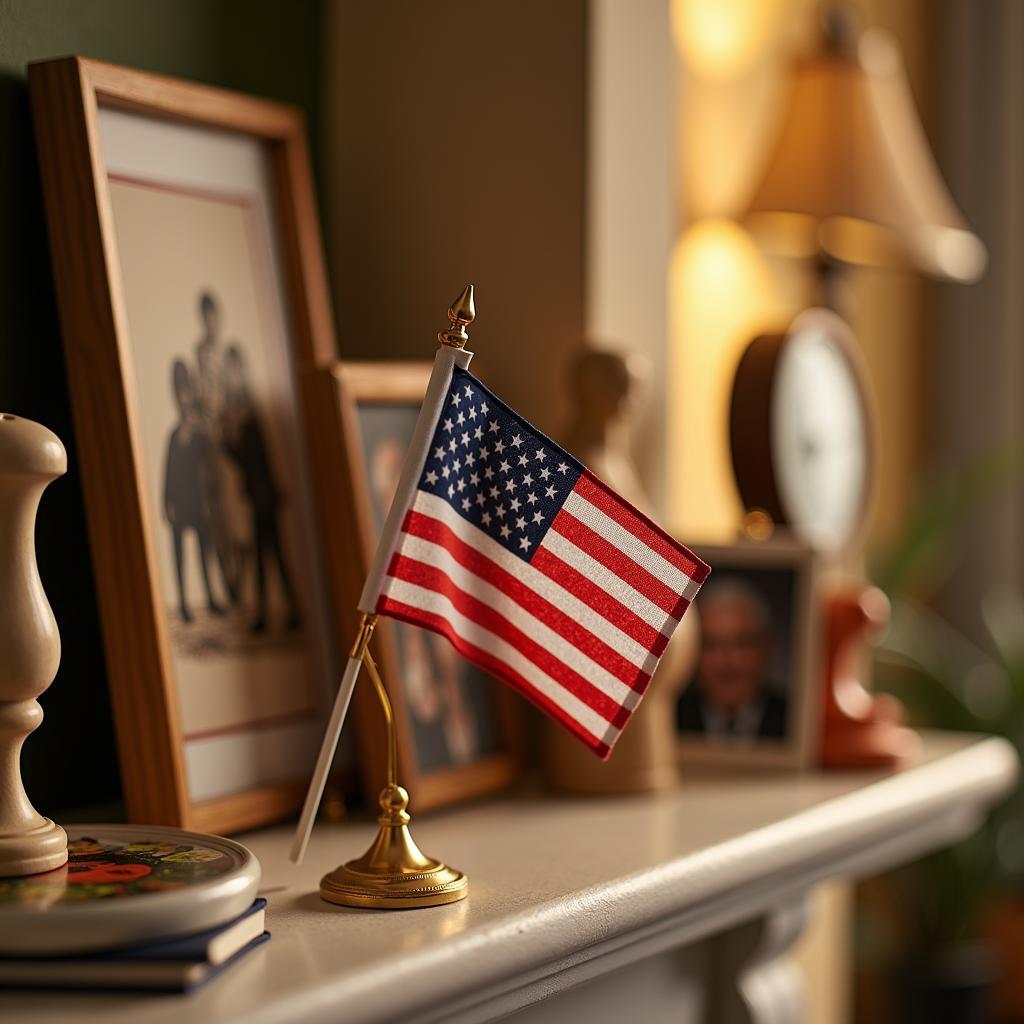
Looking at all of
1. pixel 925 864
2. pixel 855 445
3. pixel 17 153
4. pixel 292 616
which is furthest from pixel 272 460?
pixel 925 864

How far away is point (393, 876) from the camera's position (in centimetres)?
88

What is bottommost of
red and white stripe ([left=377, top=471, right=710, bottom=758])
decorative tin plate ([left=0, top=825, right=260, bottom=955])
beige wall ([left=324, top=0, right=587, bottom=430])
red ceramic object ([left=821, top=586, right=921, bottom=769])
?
red ceramic object ([left=821, top=586, right=921, bottom=769])

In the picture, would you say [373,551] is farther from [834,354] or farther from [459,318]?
[834,354]

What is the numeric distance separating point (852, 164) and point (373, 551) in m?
0.86

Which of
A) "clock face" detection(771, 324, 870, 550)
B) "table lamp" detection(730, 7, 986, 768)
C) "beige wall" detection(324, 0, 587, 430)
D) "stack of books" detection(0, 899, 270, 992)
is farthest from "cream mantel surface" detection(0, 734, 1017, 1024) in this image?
"beige wall" detection(324, 0, 587, 430)

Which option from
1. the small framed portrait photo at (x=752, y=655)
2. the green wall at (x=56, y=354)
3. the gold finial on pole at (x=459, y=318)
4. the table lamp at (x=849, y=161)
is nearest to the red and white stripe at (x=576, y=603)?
the gold finial on pole at (x=459, y=318)

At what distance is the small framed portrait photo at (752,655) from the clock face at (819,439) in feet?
0.30

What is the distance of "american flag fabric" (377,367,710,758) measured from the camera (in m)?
0.88

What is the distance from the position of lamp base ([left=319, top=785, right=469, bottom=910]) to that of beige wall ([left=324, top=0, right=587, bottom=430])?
1.73 ft

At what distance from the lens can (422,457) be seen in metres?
0.87

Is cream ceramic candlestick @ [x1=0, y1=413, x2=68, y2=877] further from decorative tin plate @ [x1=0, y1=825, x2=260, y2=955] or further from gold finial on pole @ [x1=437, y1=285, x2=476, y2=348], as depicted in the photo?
gold finial on pole @ [x1=437, y1=285, x2=476, y2=348]

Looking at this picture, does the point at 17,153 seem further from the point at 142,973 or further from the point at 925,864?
the point at 925,864

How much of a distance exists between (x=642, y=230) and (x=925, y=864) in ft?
4.69

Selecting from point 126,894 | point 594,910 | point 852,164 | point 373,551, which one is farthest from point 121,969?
point 852,164
